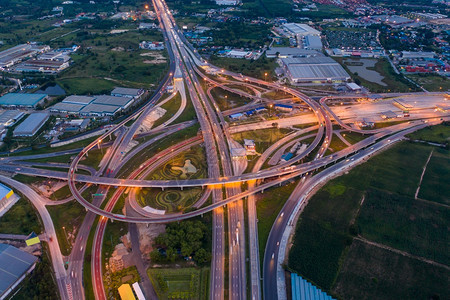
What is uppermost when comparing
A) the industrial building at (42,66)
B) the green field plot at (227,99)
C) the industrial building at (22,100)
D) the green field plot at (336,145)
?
the industrial building at (42,66)

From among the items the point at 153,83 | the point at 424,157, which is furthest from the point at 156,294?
the point at 153,83

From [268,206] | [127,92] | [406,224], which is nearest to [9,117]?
[127,92]

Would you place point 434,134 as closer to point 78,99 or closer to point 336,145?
point 336,145

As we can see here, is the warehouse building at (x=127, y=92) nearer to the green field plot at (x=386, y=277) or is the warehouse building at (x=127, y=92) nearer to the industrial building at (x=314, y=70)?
the industrial building at (x=314, y=70)

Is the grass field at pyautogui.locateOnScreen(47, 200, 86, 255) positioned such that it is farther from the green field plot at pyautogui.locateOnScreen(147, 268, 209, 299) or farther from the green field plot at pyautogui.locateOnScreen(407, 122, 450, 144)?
the green field plot at pyautogui.locateOnScreen(407, 122, 450, 144)

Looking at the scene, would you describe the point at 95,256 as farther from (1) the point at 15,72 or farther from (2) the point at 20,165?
(1) the point at 15,72

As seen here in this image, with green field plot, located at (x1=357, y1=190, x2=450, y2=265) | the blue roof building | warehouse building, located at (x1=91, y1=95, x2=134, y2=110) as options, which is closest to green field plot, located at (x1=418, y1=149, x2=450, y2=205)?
green field plot, located at (x1=357, y1=190, x2=450, y2=265)

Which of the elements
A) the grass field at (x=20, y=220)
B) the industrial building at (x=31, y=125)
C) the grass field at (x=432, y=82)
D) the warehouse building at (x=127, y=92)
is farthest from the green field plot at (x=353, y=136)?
the industrial building at (x=31, y=125)
